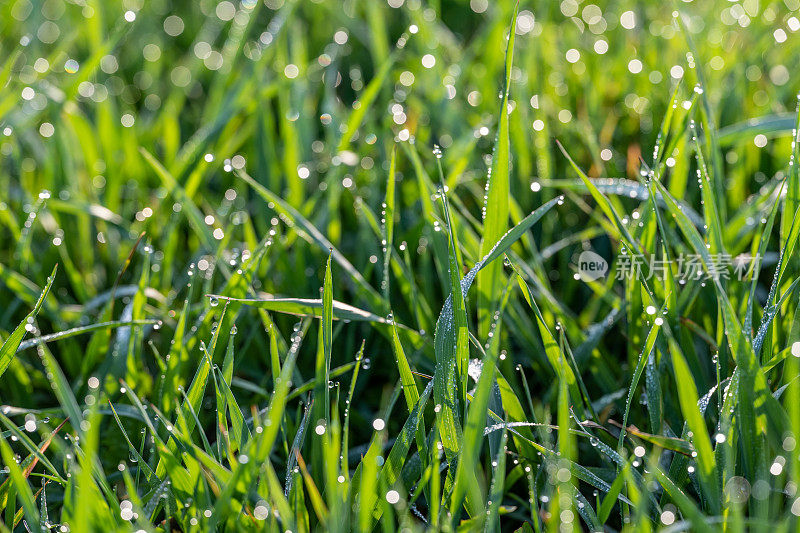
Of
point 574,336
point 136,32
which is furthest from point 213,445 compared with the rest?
point 136,32

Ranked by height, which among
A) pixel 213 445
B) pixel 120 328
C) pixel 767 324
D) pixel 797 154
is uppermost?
pixel 797 154

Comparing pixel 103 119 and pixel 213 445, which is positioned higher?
pixel 103 119

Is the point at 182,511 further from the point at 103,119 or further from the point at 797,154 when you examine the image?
the point at 103,119

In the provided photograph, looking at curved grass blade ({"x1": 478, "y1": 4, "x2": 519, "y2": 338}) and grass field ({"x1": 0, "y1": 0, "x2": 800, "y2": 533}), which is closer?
grass field ({"x1": 0, "y1": 0, "x2": 800, "y2": 533})

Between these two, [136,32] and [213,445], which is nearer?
[213,445]

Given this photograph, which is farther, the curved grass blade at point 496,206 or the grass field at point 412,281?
the curved grass blade at point 496,206

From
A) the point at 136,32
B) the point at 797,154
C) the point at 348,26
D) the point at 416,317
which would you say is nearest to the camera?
the point at 797,154

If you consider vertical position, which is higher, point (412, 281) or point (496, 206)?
point (496, 206)

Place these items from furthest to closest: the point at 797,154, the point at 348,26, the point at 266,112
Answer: the point at 348,26 → the point at 266,112 → the point at 797,154

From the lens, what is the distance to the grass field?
2.25ft

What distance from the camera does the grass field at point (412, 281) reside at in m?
0.69

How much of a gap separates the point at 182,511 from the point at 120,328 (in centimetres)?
29

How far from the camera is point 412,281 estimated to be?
2.92ft

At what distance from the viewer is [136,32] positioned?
5.70 ft
